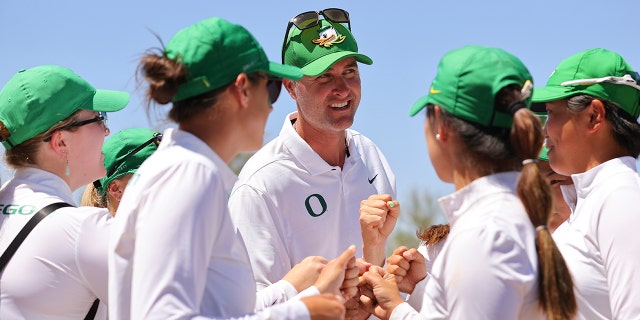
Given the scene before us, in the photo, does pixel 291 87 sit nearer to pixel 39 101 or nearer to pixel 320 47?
pixel 320 47

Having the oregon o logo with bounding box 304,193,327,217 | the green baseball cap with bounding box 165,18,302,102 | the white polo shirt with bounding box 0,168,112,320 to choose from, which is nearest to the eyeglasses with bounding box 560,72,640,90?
the oregon o logo with bounding box 304,193,327,217

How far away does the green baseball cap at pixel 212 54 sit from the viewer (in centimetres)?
332

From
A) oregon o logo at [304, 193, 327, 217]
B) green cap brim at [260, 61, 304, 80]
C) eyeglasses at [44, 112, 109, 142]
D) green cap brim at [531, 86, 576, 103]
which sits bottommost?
oregon o logo at [304, 193, 327, 217]

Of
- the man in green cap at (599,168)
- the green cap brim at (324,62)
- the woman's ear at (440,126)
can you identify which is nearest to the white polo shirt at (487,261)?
the woman's ear at (440,126)

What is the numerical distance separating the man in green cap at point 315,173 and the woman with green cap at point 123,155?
0.75 m

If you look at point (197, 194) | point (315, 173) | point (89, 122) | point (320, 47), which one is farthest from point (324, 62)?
point (197, 194)

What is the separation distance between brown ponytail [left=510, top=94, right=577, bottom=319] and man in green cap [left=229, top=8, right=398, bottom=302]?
5.82ft

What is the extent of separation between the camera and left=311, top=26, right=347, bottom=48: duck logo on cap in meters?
5.85

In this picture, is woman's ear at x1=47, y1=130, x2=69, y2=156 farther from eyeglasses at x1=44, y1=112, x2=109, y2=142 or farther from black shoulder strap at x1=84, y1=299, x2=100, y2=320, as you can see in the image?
black shoulder strap at x1=84, y1=299, x2=100, y2=320

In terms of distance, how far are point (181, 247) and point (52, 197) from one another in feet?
4.78

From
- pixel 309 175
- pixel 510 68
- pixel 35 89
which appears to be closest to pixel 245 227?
pixel 309 175

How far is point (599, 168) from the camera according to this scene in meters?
4.51

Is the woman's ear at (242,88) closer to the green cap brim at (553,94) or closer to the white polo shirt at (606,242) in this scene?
the white polo shirt at (606,242)

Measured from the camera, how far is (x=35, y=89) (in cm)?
439
